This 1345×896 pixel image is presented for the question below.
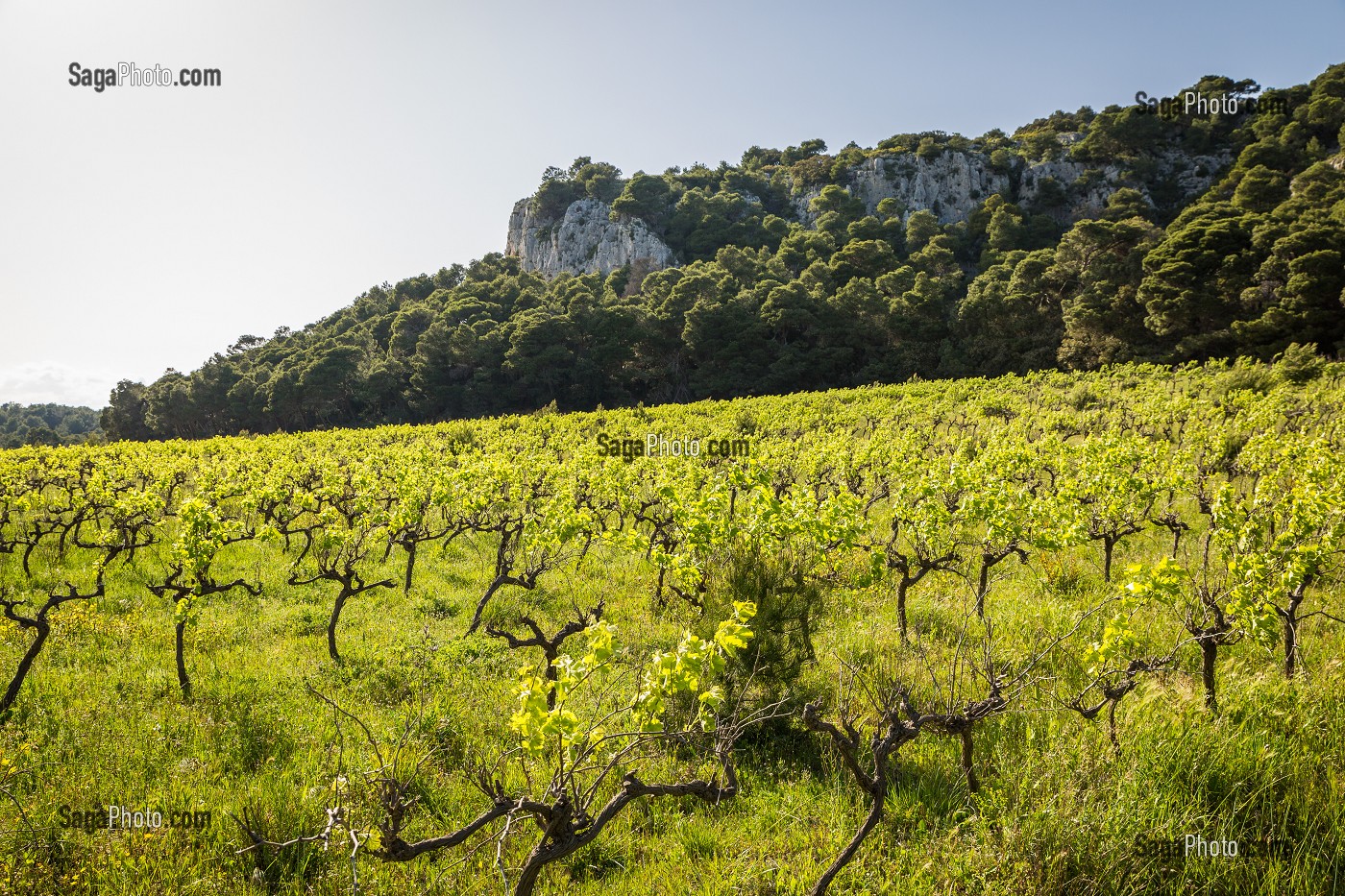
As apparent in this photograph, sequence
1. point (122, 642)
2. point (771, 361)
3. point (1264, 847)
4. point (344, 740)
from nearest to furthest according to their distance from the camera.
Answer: point (1264, 847) < point (344, 740) < point (122, 642) < point (771, 361)

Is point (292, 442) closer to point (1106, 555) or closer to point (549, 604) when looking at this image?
point (549, 604)

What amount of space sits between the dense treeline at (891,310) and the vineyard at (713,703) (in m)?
24.3

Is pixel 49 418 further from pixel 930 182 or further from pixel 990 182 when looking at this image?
pixel 990 182

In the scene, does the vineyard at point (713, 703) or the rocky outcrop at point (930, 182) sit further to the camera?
the rocky outcrop at point (930, 182)

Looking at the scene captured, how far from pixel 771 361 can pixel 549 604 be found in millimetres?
43843

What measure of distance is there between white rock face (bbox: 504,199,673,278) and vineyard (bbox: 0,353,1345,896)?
80.1 m

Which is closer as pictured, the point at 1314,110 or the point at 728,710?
the point at 728,710

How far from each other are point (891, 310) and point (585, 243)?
60863mm

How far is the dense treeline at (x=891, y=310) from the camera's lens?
3556 cm

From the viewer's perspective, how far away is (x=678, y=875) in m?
3.92

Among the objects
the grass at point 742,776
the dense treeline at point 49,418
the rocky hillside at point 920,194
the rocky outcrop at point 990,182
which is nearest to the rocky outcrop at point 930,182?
the rocky outcrop at point 990,182

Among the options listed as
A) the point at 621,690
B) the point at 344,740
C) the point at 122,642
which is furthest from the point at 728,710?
the point at 122,642

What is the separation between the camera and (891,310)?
48.5m

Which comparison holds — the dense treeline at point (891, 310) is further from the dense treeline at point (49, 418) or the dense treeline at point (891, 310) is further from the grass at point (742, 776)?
the dense treeline at point (49, 418)
